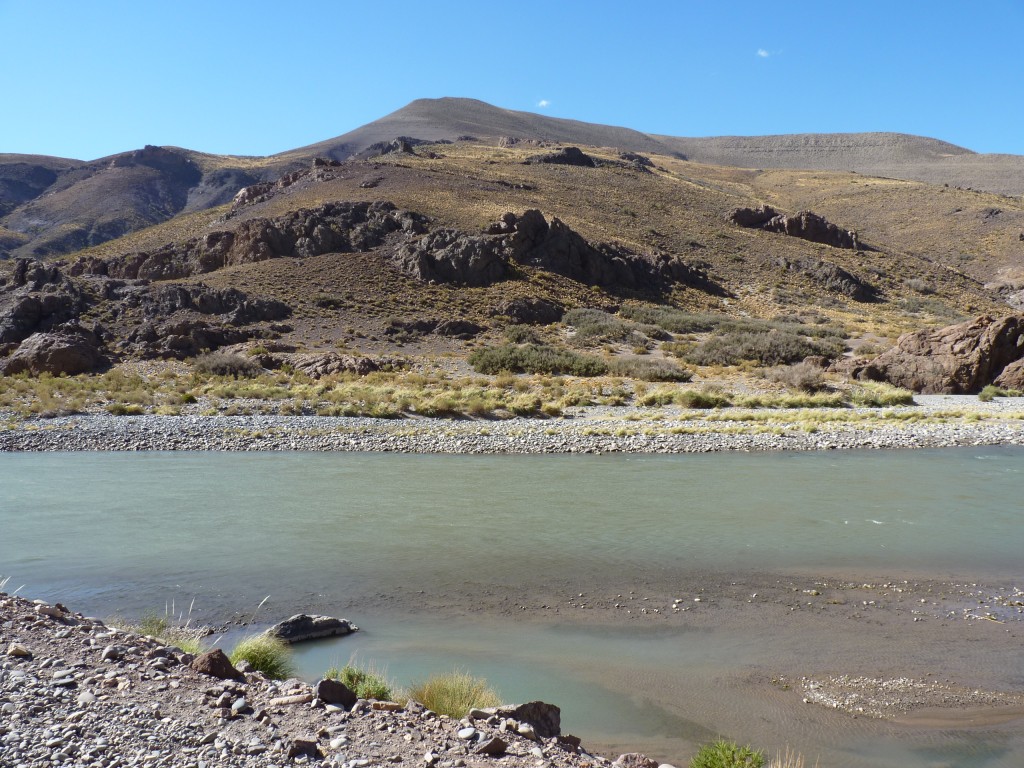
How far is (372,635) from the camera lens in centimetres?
730

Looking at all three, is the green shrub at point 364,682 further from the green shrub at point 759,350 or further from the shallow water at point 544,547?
the green shrub at point 759,350

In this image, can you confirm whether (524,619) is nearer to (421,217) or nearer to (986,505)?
(986,505)

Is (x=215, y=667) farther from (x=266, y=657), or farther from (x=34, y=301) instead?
(x=34, y=301)

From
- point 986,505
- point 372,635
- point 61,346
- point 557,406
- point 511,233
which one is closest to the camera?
point 372,635

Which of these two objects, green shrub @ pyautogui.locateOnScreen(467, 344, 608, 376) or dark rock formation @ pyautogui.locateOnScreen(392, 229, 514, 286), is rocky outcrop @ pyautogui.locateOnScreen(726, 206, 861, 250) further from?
green shrub @ pyautogui.locateOnScreen(467, 344, 608, 376)

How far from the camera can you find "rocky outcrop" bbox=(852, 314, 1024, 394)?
88.7 feet

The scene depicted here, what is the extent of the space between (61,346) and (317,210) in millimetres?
23578

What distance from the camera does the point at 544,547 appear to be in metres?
10.7

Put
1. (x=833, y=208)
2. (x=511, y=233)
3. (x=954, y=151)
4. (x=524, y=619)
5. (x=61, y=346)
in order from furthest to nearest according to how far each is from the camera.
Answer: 1. (x=954, y=151)
2. (x=833, y=208)
3. (x=511, y=233)
4. (x=61, y=346)
5. (x=524, y=619)

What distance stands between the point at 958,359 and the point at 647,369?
37.0 feet

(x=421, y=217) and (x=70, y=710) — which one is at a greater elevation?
(x=421, y=217)

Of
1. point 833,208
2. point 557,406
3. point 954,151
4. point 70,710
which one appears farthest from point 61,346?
point 954,151

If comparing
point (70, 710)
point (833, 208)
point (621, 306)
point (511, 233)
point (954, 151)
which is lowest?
point (70, 710)

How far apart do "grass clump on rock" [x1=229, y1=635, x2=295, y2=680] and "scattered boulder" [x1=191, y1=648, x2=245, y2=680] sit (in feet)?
1.39
